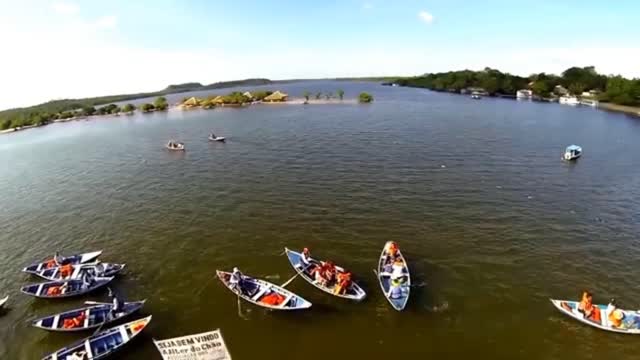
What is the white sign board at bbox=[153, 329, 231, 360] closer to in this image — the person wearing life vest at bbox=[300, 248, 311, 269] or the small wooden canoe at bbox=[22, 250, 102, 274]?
the person wearing life vest at bbox=[300, 248, 311, 269]

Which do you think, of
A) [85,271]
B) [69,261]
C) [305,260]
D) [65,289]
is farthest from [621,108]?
[65,289]

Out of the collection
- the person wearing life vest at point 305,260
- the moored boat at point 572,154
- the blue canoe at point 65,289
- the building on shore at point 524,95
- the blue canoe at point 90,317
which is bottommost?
the blue canoe at point 90,317

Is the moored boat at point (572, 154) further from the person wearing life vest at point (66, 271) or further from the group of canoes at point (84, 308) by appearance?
the person wearing life vest at point (66, 271)

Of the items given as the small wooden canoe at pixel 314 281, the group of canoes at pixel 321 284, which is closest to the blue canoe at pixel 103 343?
the group of canoes at pixel 321 284

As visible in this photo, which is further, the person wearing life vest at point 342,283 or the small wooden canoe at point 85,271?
the small wooden canoe at point 85,271

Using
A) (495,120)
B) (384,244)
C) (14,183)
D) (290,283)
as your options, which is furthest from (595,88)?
(14,183)

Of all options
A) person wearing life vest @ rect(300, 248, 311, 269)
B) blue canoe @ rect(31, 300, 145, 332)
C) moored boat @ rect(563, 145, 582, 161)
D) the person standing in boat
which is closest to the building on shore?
moored boat @ rect(563, 145, 582, 161)
